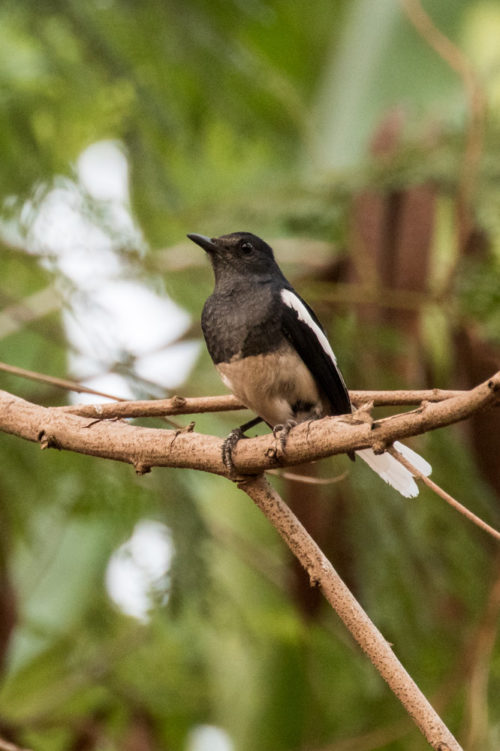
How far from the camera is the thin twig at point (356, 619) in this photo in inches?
54.5

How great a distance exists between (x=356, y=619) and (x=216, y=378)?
310 cm

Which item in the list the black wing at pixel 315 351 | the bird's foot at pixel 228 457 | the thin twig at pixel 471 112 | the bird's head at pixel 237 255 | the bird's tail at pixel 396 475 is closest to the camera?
the bird's foot at pixel 228 457

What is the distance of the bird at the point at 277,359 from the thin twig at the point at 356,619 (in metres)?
0.69

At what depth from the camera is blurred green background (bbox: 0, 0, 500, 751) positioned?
291 centimetres

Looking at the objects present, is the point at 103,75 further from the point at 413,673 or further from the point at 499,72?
the point at 413,673

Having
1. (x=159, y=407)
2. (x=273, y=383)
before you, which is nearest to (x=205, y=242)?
(x=273, y=383)

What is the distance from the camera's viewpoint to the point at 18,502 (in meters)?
3.16

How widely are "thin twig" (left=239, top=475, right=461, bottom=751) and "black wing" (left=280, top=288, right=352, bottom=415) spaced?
0.81 meters

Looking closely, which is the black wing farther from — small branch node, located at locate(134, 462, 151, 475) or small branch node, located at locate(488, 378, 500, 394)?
small branch node, located at locate(488, 378, 500, 394)

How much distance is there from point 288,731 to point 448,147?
2458mm

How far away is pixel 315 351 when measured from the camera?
246cm

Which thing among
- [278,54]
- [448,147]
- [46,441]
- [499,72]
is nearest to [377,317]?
[448,147]

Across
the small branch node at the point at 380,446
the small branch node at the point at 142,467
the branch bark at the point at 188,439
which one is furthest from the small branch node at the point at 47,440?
the small branch node at the point at 380,446

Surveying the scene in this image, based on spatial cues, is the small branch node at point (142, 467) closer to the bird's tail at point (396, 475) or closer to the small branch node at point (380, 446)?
the small branch node at point (380, 446)
